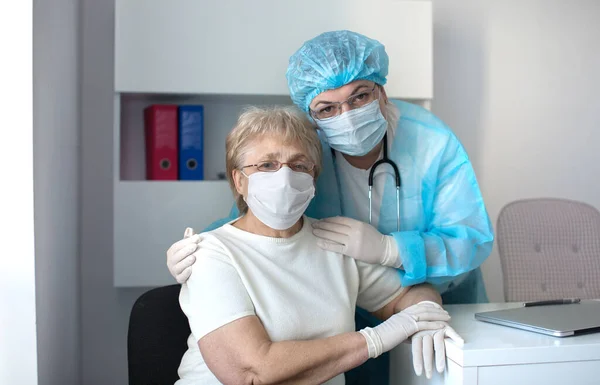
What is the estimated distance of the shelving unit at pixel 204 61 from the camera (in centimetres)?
209

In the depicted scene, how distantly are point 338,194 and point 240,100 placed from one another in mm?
704

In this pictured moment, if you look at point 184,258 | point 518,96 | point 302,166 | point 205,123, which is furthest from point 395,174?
point 518,96

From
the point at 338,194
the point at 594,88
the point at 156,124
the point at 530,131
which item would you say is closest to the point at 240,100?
the point at 156,124

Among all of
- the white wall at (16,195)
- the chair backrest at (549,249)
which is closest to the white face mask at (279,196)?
the white wall at (16,195)

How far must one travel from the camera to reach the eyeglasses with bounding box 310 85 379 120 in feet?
5.47

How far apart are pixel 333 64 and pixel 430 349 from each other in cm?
72

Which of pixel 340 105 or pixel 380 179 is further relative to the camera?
pixel 380 179

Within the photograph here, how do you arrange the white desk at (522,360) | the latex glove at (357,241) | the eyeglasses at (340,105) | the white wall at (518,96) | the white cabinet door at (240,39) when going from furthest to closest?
the white wall at (518,96) → the white cabinet door at (240,39) → the eyeglasses at (340,105) → the latex glove at (357,241) → the white desk at (522,360)

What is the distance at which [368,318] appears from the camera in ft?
5.82

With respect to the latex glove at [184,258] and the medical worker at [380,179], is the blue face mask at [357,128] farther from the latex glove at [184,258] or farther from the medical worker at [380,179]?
the latex glove at [184,258]

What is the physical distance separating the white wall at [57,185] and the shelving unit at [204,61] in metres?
0.15

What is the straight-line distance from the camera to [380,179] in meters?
1.77

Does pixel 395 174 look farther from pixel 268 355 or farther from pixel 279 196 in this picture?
pixel 268 355

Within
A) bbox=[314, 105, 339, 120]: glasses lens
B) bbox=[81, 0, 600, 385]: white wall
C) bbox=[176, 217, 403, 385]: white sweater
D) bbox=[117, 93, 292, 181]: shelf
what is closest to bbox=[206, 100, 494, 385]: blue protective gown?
bbox=[314, 105, 339, 120]: glasses lens
